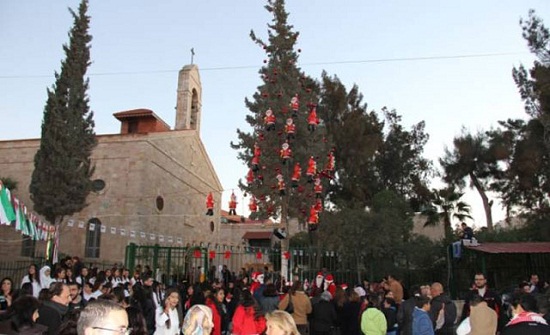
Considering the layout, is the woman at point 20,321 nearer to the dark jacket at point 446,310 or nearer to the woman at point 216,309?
the woman at point 216,309

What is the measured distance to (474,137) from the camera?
31516mm

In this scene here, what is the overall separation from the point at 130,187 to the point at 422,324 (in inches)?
755

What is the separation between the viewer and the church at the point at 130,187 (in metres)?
22.9

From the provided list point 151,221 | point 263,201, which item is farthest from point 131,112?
point 263,201

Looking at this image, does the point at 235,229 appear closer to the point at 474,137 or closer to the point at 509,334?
the point at 474,137

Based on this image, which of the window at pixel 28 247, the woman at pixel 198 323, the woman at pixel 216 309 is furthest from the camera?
the window at pixel 28 247

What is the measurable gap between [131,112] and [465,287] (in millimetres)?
22316

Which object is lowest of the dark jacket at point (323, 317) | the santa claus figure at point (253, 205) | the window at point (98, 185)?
the dark jacket at point (323, 317)

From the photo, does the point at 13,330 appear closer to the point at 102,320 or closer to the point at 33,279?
the point at 102,320

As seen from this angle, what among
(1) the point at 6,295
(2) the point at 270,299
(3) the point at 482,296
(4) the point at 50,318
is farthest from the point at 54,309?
(3) the point at 482,296

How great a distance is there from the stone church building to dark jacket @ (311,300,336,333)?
1311 centimetres

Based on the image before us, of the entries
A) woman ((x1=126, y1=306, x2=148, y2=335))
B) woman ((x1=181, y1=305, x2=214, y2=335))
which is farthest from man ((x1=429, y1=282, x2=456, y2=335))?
woman ((x1=126, y1=306, x2=148, y2=335))

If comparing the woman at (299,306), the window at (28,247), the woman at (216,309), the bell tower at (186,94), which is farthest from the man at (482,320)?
the bell tower at (186,94)

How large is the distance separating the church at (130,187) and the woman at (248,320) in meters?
14.2
